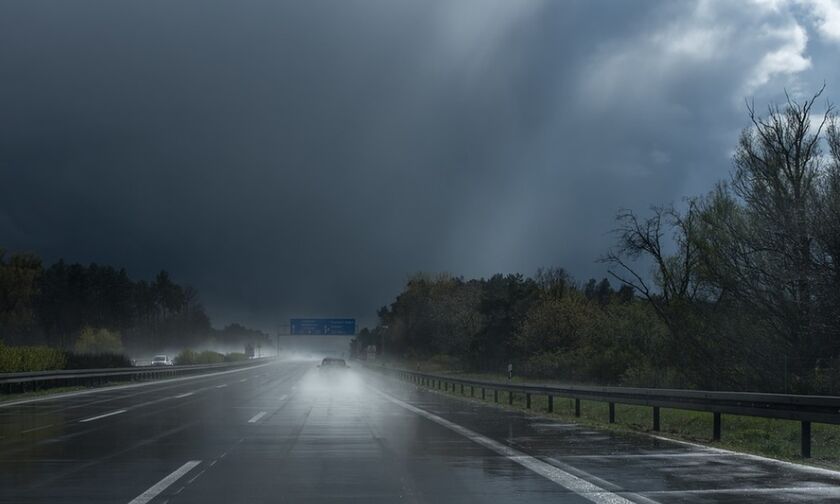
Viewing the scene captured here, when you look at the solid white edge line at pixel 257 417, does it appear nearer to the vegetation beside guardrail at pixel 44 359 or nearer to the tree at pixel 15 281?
the vegetation beside guardrail at pixel 44 359

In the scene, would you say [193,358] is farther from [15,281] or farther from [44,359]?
[44,359]

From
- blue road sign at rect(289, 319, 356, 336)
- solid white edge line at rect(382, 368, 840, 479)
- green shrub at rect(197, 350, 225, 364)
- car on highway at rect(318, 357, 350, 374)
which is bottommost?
green shrub at rect(197, 350, 225, 364)

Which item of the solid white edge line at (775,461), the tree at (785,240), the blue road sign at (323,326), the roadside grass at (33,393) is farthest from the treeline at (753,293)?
the blue road sign at (323,326)

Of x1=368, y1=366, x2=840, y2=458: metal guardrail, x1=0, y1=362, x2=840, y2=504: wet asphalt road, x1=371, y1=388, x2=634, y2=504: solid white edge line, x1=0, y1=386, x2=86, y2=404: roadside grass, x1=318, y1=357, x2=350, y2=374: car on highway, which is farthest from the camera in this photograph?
x1=318, y1=357, x2=350, y2=374: car on highway

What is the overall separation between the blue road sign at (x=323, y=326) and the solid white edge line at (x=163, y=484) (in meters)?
96.5

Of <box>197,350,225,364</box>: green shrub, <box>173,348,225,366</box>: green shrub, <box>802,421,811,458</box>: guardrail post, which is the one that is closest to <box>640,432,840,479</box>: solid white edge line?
<box>802,421,811,458</box>: guardrail post

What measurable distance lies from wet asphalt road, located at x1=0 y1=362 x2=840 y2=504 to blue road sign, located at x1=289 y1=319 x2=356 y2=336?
86720mm

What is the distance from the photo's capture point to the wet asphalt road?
984cm

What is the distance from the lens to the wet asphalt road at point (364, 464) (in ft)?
32.3

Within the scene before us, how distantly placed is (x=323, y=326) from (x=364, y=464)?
98.8 meters

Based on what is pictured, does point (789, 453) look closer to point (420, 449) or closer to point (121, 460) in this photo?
point (420, 449)

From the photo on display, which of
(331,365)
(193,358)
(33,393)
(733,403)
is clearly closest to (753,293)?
(733,403)

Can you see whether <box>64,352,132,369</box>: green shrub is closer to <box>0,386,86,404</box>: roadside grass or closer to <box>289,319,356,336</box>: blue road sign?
<box>0,386,86,404</box>: roadside grass

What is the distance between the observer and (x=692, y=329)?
115 ft
